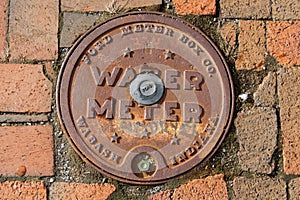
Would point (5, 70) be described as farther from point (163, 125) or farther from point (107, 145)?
point (163, 125)

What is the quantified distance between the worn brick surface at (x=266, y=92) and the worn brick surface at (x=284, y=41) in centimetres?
14

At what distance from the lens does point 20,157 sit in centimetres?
325

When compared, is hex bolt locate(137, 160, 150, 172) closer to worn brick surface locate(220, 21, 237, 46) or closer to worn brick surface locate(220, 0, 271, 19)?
worn brick surface locate(220, 21, 237, 46)

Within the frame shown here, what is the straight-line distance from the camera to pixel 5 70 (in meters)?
3.38

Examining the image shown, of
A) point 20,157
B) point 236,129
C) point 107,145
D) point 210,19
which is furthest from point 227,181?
point 20,157

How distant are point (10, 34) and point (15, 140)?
0.72 meters

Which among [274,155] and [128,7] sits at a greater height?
[128,7]

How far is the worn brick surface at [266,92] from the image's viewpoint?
3416mm

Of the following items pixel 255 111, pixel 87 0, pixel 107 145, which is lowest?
pixel 107 145

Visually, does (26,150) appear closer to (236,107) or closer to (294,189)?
(236,107)

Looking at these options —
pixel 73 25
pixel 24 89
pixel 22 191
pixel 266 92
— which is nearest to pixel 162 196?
pixel 22 191

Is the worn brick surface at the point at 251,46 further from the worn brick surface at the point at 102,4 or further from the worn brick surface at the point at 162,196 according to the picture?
the worn brick surface at the point at 162,196

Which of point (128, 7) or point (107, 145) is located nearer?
point (107, 145)

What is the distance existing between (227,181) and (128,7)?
1.33 metres
